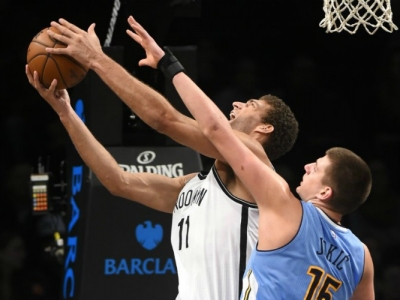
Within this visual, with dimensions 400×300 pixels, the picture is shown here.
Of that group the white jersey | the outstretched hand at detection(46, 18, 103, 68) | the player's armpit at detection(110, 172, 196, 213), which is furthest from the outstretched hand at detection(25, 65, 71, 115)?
the white jersey

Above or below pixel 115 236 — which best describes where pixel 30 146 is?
above

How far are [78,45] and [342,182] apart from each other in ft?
3.97

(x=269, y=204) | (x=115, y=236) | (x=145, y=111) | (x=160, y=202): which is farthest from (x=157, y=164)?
(x=269, y=204)

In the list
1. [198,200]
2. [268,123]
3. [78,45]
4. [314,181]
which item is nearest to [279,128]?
[268,123]

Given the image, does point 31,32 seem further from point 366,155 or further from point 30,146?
point 366,155

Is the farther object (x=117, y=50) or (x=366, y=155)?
(x=366, y=155)

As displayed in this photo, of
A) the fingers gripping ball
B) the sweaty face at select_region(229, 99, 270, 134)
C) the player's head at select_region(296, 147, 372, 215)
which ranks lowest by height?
→ the player's head at select_region(296, 147, 372, 215)

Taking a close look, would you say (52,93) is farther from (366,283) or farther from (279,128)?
(366,283)

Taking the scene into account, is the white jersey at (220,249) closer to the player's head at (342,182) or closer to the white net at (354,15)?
the player's head at (342,182)

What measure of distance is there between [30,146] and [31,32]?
3.45 ft

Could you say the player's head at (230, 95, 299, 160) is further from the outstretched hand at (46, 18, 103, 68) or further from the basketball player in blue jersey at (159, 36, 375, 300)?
the outstretched hand at (46, 18, 103, 68)

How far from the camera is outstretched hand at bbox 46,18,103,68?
3672 millimetres

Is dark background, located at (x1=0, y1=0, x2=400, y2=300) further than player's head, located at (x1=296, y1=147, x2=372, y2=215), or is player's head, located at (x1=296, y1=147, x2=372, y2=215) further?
dark background, located at (x1=0, y1=0, x2=400, y2=300)

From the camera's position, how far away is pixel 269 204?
10.6ft
